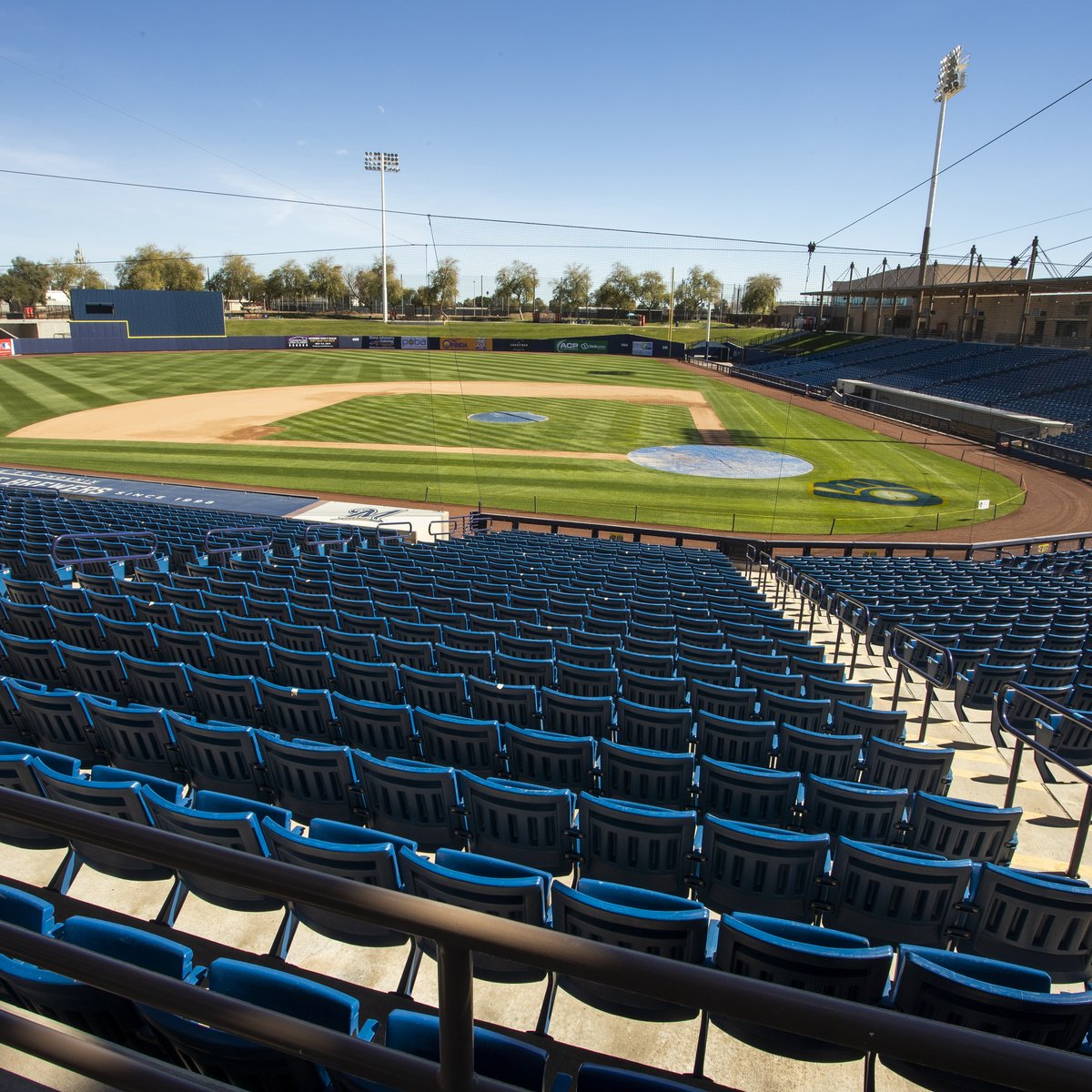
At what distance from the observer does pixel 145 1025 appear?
253 centimetres

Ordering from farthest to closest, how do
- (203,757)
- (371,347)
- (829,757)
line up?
1. (371,347)
2. (829,757)
3. (203,757)

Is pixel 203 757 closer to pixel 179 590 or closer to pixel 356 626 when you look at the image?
pixel 356 626

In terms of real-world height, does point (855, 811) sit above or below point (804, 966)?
below

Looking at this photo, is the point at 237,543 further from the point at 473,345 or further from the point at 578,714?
the point at 473,345

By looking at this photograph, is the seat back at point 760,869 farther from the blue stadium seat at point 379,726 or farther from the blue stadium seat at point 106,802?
the blue stadium seat at point 106,802

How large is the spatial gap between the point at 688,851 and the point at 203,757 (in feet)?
11.8

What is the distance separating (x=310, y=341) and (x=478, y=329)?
61.2ft

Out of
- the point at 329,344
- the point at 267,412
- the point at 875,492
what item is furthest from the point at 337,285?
the point at 875,492

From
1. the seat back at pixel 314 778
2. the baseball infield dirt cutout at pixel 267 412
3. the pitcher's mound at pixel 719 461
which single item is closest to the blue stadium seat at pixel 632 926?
the seat back at pixel 314 778

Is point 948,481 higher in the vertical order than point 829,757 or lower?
lower

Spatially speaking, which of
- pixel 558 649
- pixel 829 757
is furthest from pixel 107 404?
pixel 829 757

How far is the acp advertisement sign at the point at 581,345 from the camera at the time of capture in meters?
89.8

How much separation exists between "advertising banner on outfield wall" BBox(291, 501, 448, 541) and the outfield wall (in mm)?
47749

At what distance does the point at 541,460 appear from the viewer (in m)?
35.2
